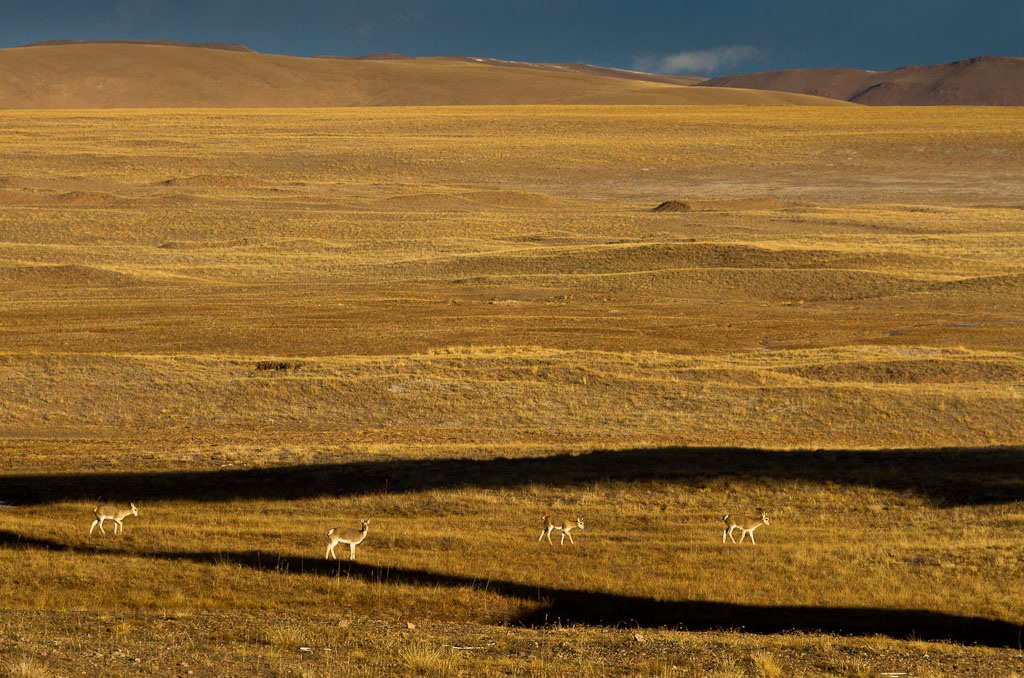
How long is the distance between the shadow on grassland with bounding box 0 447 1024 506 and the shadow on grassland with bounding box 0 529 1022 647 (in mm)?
5789

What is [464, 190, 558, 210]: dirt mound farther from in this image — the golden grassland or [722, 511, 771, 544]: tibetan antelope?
[722, 511, 771, 544]: tibetan antelope

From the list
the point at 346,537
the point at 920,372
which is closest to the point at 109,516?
the point at 346,537

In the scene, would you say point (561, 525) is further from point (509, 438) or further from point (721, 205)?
point (721, 205)

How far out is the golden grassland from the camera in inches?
467

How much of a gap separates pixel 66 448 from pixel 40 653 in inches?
607

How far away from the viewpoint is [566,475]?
2067 centimetres

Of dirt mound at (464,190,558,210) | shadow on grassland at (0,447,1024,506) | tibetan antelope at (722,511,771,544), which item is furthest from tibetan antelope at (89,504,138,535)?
dirt mound at (464,190,558,210)

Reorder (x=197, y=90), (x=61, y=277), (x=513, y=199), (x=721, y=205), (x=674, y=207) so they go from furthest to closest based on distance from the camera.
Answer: (x=197, y=90)
(x=513, y=199)
(x=721, y=205)
(x=674, y=207)
(x=61, y=277)

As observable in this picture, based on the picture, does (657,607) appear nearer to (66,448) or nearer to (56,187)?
(66,448)

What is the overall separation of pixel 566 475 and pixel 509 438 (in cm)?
523

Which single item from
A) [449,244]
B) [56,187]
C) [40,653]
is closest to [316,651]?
[40,653]

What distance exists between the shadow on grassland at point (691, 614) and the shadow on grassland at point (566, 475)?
5.79 metres

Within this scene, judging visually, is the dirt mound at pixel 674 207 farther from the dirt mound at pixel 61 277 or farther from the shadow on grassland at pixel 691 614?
the shadow on grassland at pixel 691 614

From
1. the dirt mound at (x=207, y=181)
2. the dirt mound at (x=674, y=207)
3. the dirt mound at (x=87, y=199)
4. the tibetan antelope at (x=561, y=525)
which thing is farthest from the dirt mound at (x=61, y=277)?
the tibetan antelope at (x=561, y=525)
